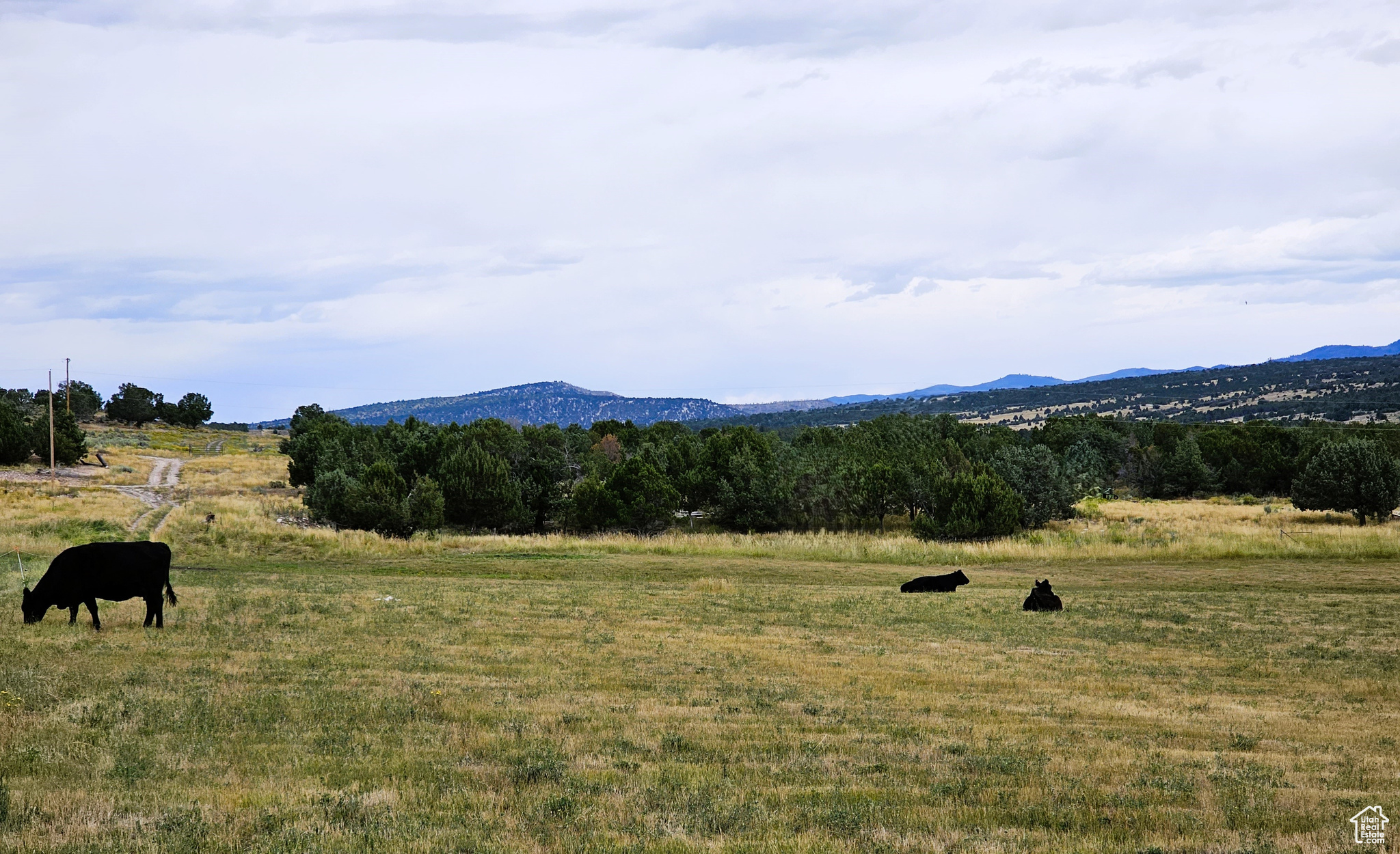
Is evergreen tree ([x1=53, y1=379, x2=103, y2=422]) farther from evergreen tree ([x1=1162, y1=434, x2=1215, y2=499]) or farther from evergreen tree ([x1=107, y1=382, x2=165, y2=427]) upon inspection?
evergreen tree ([x1=1162, y1=434, x2=1215, y2=499])

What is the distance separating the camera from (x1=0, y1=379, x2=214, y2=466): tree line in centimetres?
7350

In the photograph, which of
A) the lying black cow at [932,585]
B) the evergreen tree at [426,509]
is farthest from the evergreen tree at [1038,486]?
the evergreen tree at [426,509]

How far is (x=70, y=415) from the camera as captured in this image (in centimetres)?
8200

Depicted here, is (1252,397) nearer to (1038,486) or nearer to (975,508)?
(1038,486)

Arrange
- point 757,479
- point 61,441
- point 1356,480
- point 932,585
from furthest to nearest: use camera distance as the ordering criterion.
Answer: point 61,441, point 757,479, point 1356,480, point 932,585

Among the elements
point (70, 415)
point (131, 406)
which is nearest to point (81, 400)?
point (131, 406)

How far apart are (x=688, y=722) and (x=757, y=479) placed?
53841 mm

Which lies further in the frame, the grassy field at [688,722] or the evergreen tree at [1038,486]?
the evergreen tree at [1038,486]

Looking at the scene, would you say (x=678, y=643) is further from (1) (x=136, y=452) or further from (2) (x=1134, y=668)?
(1) (x=136, y=452)

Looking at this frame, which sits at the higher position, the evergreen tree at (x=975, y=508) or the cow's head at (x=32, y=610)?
the cow's head at (x=32, y=610)

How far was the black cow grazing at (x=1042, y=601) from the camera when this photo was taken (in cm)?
2439

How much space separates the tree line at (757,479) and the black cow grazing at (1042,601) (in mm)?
29282

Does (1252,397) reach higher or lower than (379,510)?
higher

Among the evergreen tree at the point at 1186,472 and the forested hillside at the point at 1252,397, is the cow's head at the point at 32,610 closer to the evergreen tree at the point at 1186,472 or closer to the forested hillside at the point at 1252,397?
the evergreen tree at the point at 1186,472
